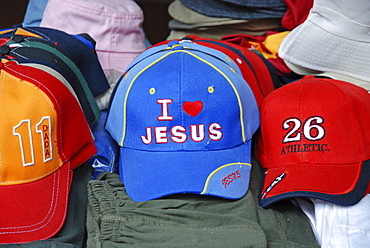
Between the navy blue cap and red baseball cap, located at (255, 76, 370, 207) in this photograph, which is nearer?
red baseball cap, located at (255, 76, 370, 207)

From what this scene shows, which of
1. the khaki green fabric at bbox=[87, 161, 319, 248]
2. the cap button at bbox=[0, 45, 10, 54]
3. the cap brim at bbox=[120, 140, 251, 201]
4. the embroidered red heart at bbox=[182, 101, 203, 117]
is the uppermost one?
the cap button at bbox=[0, 45, 10, 54]

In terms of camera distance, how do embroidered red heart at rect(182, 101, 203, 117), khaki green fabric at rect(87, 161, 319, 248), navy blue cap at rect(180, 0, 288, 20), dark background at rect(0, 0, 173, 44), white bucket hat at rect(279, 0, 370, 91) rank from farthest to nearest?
dark background at rect(0, 0, 173, 44) < navy blue cap at rect(180, 0, 288, 20) < white bucket hat at rect(279, 0, 370, 91) < embroidered red heart at rect(182, 101, 203, 117) < khaki green fabric at rect(87, 161, 319, 248)

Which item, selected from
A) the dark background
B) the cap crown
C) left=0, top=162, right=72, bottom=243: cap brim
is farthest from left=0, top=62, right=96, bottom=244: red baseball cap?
the dark background

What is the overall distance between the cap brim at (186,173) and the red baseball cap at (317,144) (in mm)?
59

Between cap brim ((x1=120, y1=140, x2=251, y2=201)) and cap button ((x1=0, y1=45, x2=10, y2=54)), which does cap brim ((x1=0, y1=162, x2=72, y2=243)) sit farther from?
cap button ((x1=0, y1=45, x2=10, y2=54))

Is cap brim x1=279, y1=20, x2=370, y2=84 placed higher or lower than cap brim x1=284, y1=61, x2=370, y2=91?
higher

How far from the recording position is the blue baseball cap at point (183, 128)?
2.52 ft

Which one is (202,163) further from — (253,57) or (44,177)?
(253,57)

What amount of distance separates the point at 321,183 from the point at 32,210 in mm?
460

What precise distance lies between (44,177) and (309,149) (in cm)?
45

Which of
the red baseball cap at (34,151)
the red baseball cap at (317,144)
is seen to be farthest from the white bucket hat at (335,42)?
the red baseball cap at (34,151)

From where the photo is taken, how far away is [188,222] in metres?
0.72

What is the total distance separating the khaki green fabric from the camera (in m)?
0.68

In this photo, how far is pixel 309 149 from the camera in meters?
0.80
